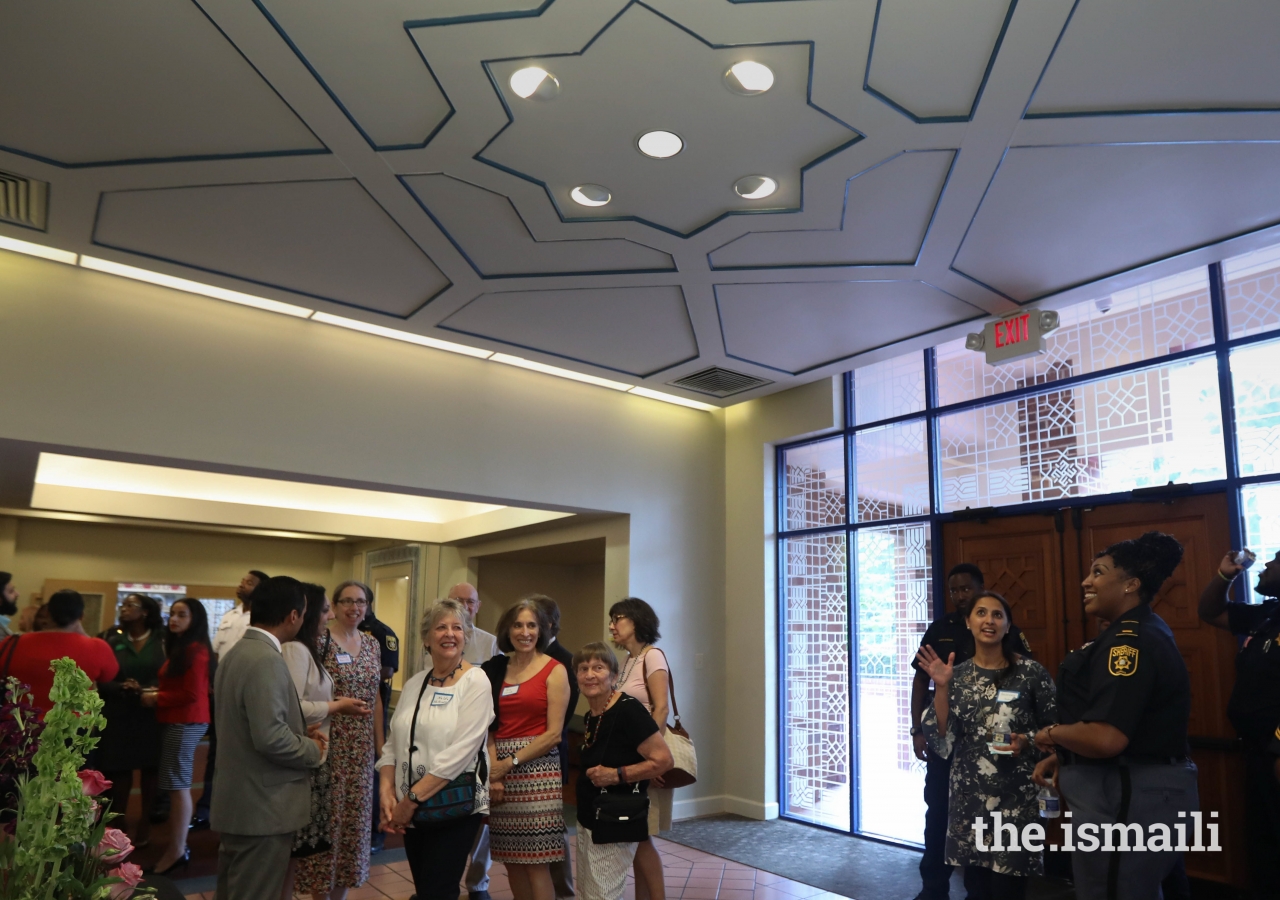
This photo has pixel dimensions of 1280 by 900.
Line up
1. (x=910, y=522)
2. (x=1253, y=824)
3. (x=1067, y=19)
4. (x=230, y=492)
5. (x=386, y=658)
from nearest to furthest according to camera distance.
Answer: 1. (x=1067, y=19)
2. (x=1253, y=824)
3. (x=386, y=658)
4. (x=910, y=522)
5. (x=230, y=492)

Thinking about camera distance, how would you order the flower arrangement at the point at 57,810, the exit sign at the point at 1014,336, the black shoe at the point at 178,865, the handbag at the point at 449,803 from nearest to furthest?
the flower arrangement at the point at 57,810 < the handbag at the point at 449,803 < the black shoe at the point at 178,865 < the exit sign at the point at 1014,336

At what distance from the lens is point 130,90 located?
10.6 feet

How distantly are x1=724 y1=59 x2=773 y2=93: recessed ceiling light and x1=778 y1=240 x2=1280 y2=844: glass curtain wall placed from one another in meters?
3.10

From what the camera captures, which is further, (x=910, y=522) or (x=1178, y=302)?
(x=910, y=522)

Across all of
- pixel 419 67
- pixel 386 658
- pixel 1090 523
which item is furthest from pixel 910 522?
pixel 419 67

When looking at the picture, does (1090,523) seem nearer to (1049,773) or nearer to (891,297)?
(891,297)

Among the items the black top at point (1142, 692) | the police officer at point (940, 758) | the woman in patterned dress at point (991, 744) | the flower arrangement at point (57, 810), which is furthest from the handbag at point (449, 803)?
the police officer at point (940, 758)

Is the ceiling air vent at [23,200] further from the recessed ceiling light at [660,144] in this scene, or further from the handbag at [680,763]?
the handbag at [680,763]

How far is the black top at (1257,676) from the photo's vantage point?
3918mm

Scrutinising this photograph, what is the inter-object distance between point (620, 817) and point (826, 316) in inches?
129

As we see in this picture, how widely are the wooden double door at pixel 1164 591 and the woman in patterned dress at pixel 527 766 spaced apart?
3.19 meters

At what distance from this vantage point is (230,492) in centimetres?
864

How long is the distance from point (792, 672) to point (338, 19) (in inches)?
220

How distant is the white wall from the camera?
4719mm
